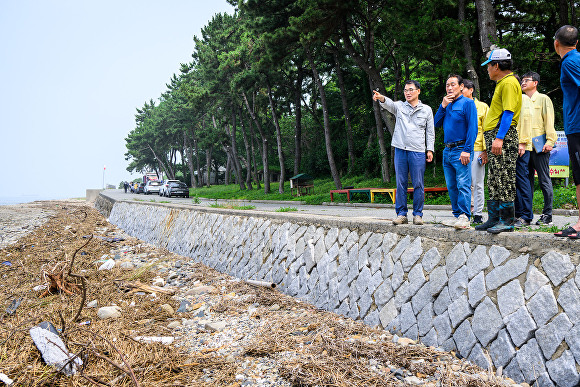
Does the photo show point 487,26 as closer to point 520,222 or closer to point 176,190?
point 520,222

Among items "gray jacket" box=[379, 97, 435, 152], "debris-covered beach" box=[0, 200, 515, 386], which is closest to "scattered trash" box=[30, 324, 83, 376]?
"debris-covered beach" box=[0, 200, 515, 386]

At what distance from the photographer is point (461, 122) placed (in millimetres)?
4332

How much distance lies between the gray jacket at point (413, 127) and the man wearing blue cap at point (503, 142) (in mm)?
928

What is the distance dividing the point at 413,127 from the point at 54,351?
4498 millimetres

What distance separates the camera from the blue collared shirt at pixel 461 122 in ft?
13.9

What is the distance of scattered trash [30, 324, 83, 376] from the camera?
318 cm

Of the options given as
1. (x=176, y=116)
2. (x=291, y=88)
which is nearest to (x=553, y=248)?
(x=291, y=88)

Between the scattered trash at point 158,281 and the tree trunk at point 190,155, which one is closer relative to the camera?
the scattered trash at point 158,281

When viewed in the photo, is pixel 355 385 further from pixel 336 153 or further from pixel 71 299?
pixel 336 153

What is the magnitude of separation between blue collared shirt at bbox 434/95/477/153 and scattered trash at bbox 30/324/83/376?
4496 millimetres

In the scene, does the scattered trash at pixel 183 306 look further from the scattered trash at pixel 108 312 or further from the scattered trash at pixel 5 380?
the scattered trash at pixel 5 380

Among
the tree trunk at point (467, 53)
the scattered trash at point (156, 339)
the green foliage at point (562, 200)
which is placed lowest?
the scattered trash at point (156, 339)

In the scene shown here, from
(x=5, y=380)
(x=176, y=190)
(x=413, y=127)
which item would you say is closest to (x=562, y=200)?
(x=413, y=127)

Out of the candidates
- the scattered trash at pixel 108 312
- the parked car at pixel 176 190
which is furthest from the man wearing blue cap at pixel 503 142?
the parked car at pixel 176 190
